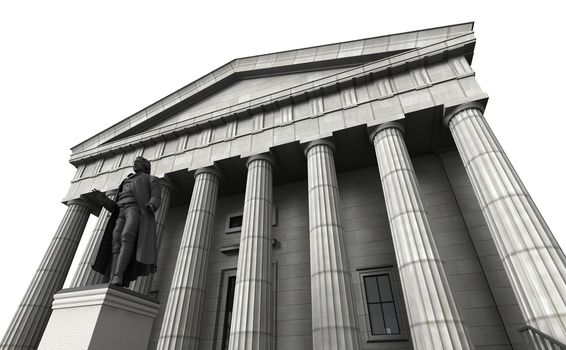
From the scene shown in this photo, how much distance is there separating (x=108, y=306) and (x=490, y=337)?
12115mm

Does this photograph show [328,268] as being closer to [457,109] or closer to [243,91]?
[457,109]

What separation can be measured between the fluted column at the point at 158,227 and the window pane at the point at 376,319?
9634mm

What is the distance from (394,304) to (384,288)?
75 cm

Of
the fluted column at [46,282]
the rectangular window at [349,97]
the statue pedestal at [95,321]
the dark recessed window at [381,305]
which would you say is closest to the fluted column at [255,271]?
the dark recessed window at [381,305]

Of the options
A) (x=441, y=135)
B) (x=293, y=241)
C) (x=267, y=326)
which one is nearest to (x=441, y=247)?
(x=441, y=135)

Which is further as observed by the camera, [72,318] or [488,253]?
[488,253]

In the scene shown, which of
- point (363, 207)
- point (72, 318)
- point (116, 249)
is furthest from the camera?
point (363, 207)

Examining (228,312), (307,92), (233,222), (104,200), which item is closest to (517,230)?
(307,92)

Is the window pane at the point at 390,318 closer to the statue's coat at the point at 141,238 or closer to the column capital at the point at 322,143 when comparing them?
the column capital at the point at 322,143

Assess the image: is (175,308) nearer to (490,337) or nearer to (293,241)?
(293,241)

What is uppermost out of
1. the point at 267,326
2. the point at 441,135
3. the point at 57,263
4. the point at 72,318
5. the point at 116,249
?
the point at 441,135

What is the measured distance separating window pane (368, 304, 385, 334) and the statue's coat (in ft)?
31.0

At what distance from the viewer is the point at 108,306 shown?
5223 mm

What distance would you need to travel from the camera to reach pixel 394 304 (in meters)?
11.9
